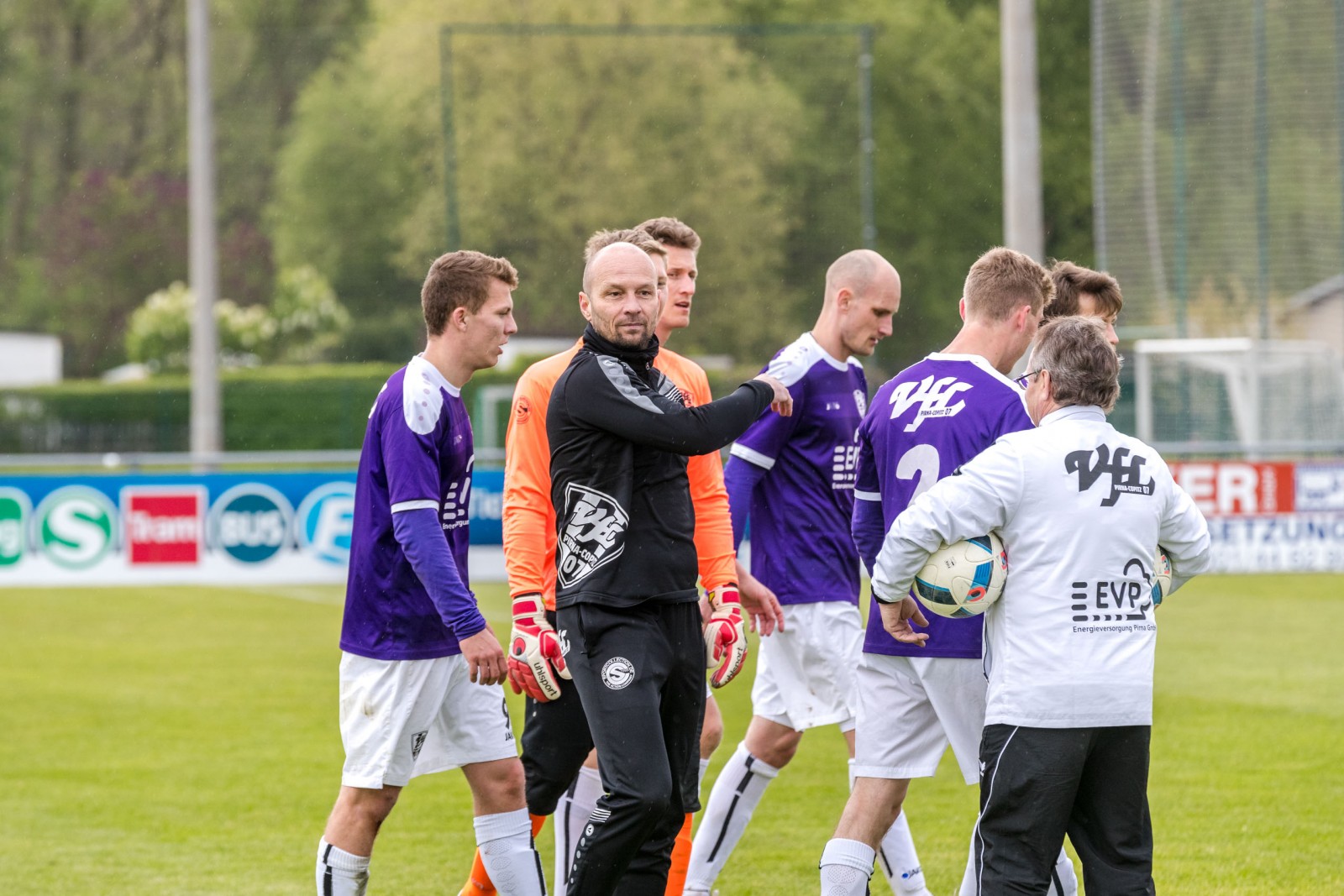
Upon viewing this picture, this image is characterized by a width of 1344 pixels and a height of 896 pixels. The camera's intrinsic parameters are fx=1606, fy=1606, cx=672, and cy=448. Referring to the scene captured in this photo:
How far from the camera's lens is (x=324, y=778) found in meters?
8.39

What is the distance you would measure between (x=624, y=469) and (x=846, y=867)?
1375 mm

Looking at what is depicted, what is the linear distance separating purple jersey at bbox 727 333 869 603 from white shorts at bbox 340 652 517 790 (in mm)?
1278

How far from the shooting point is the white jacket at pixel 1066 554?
A: 3.98 meters

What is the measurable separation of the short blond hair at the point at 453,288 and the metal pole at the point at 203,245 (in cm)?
1524

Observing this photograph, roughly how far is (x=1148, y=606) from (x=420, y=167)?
32.7m

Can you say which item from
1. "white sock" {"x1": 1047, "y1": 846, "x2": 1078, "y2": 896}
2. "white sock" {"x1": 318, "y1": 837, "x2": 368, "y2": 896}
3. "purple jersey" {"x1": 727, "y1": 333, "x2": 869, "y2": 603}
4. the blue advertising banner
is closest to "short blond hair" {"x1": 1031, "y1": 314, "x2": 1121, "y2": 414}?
"white sock" {"x1": 1047, "y1": 846, "x2": 1078, "y2": 896}

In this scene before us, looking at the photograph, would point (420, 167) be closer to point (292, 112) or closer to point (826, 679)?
point (292, 112)

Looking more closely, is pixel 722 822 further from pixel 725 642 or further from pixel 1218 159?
pixel 1218 159

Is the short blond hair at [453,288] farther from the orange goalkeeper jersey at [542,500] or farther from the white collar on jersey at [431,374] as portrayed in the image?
the orange goalkeeper jersey at [542,500]

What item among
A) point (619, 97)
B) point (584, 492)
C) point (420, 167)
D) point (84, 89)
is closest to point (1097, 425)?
point (584, 492)

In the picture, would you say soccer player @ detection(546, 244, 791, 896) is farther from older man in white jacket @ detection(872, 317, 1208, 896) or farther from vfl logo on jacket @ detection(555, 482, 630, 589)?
older man in white jacket @ detection(872, 317, 1208, 896)

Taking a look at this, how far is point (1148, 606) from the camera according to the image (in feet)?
13.4

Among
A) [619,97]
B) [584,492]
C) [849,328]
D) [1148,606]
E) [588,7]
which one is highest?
[588,7]

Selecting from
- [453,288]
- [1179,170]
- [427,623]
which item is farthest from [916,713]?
[1179,170]
